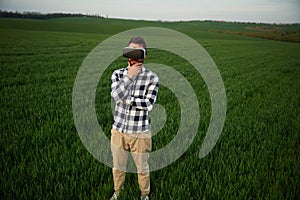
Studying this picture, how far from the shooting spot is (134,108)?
2.37 m

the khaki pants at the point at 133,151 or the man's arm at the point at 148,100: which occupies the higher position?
the man's arm at the point at 148,100

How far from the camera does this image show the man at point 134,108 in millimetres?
2184

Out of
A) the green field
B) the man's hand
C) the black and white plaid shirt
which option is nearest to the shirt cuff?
the black and white plaid shirt

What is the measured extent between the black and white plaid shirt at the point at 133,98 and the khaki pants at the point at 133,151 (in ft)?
0.24

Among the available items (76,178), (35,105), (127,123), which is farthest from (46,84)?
(127,123)

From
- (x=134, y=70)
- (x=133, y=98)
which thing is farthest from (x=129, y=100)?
(x=134, y=70)

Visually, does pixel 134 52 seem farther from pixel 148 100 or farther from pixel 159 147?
pixel 159 147

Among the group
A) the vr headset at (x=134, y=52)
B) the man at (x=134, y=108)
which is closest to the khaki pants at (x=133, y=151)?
the man at (x=134, y=108)

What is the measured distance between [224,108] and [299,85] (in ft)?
20.2

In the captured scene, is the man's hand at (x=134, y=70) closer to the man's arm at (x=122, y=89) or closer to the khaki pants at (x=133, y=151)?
the man's arm at (x=122, y=89)

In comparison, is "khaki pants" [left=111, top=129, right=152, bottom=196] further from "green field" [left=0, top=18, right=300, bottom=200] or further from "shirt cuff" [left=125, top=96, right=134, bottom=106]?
"shirt cuff" [left=125, top=96, right=134, bottom=106]

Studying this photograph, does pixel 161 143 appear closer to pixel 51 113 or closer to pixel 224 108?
pixel 51 113

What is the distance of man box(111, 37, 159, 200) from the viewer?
2184 mm

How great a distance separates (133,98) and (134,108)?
0.13m
